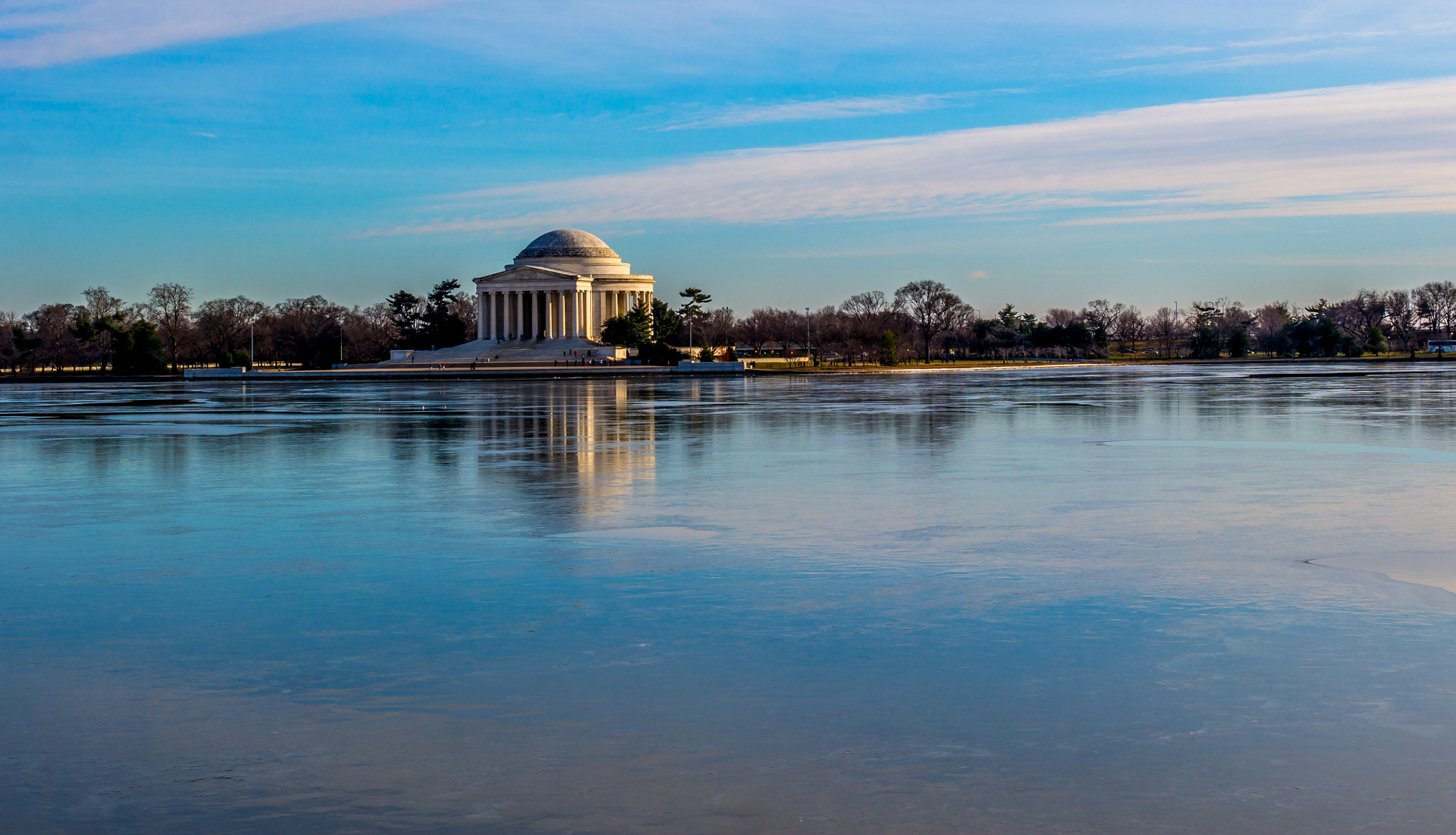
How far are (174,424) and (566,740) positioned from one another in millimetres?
30521

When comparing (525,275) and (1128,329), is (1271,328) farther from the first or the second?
(525,275)

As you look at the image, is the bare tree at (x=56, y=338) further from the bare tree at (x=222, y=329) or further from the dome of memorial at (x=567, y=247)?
the dome of memorial at (x=567, y=247)

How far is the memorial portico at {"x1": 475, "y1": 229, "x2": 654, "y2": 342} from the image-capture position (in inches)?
5413

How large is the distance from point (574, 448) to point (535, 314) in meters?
116

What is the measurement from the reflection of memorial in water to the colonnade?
93.7 m

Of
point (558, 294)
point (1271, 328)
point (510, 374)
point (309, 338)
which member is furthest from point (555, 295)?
point (1271, 328)

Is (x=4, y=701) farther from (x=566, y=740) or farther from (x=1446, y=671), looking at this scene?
(x=1446, y=671)

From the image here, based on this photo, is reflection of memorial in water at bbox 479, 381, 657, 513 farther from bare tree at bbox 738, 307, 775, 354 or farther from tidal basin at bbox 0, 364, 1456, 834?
bare tree at bbox 738, 307, 775, 354

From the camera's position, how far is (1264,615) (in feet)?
30.7

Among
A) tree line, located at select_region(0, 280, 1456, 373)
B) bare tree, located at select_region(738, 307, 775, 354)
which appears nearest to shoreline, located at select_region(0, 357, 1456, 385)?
tree line, located at select_region(0, 280, 1456, 373)

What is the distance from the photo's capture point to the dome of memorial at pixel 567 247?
146 metres

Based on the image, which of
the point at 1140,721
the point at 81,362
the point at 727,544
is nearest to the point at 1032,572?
the point at 727,544

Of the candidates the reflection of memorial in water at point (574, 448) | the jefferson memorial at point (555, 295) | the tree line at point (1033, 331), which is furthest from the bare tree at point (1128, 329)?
the reflection of memorial in water at point (574, 448)

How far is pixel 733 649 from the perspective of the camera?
843 centimetres
